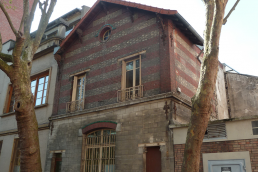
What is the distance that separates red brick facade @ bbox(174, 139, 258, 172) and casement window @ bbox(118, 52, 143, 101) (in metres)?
2.89

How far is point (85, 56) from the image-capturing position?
1309 centimetres

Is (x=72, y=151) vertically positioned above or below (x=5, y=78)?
below

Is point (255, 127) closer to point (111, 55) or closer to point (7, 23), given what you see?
point (111, 55)

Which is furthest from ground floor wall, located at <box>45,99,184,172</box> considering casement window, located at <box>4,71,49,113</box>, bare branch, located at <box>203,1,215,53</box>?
bare branch, located at <box>203,1,215,53</box>

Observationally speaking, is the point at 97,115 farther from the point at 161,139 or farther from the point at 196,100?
the point at 196,100

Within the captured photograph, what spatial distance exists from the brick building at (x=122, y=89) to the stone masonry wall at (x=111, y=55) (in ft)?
0.14

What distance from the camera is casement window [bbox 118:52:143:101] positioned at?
34.5 feet

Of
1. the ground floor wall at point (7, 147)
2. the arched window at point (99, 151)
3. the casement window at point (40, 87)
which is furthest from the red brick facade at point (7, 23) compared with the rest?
the arched window at point (99, 151)

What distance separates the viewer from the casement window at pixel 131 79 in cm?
1051

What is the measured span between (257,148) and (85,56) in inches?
354

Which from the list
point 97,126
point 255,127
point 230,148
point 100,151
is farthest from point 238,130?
point 97,126

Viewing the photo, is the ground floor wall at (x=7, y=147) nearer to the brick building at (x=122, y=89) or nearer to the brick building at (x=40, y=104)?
the brick building at (x=40, y=104)

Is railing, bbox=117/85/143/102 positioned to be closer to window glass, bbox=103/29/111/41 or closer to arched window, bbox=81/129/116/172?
arched window, bbox=81/129/116/172

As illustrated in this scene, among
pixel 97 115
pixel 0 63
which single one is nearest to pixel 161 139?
pixel 97 115
